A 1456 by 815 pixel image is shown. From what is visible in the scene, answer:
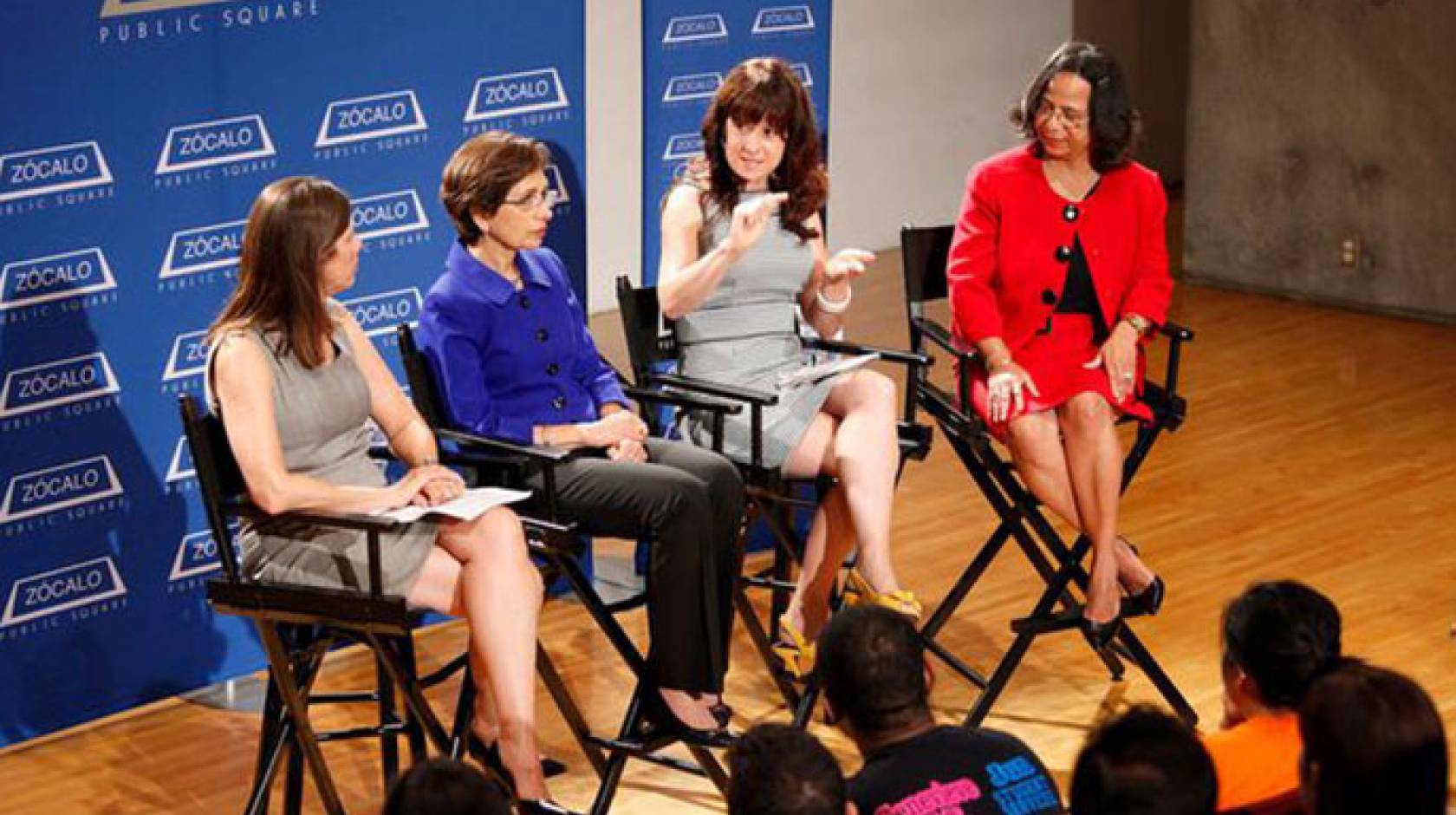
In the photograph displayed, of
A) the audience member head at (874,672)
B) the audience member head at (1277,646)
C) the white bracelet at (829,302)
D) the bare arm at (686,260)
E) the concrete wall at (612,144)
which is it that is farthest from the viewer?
the concrete wall at (612,144)

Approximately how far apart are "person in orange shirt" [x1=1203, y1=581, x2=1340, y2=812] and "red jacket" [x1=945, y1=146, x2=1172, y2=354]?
1873 mm

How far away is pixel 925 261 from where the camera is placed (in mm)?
5969

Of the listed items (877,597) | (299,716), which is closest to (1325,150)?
(877,597)

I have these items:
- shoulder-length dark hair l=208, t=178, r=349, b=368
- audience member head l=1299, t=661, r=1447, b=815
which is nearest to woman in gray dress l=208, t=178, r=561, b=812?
shoulder-length dark hair l=208, t=178, r=349, b=368

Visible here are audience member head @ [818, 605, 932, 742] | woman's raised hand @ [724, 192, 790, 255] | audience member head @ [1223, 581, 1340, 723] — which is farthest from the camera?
woman's raised hand @ [724, 192, 790, 255]

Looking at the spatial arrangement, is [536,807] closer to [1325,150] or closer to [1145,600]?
[1145,600]

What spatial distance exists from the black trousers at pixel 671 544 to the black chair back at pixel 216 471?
73 cm

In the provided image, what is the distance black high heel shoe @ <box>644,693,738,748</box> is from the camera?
4996 mm

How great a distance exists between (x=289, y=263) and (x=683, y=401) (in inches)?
40.0

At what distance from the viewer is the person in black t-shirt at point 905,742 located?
347 centimetres

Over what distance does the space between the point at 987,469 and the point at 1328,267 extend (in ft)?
14.6

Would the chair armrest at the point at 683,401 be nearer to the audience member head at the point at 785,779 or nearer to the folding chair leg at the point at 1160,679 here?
the folding chair leg at the point at 1160,679

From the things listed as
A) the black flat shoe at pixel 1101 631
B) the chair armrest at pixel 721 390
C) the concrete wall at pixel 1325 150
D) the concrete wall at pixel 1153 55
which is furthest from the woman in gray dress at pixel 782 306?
the concrete wall at pixel 1153 55

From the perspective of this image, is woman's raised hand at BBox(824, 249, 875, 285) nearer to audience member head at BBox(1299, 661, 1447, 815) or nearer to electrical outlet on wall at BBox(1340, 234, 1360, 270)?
audience member head at BBox(1299, 661, 1447, 815)
